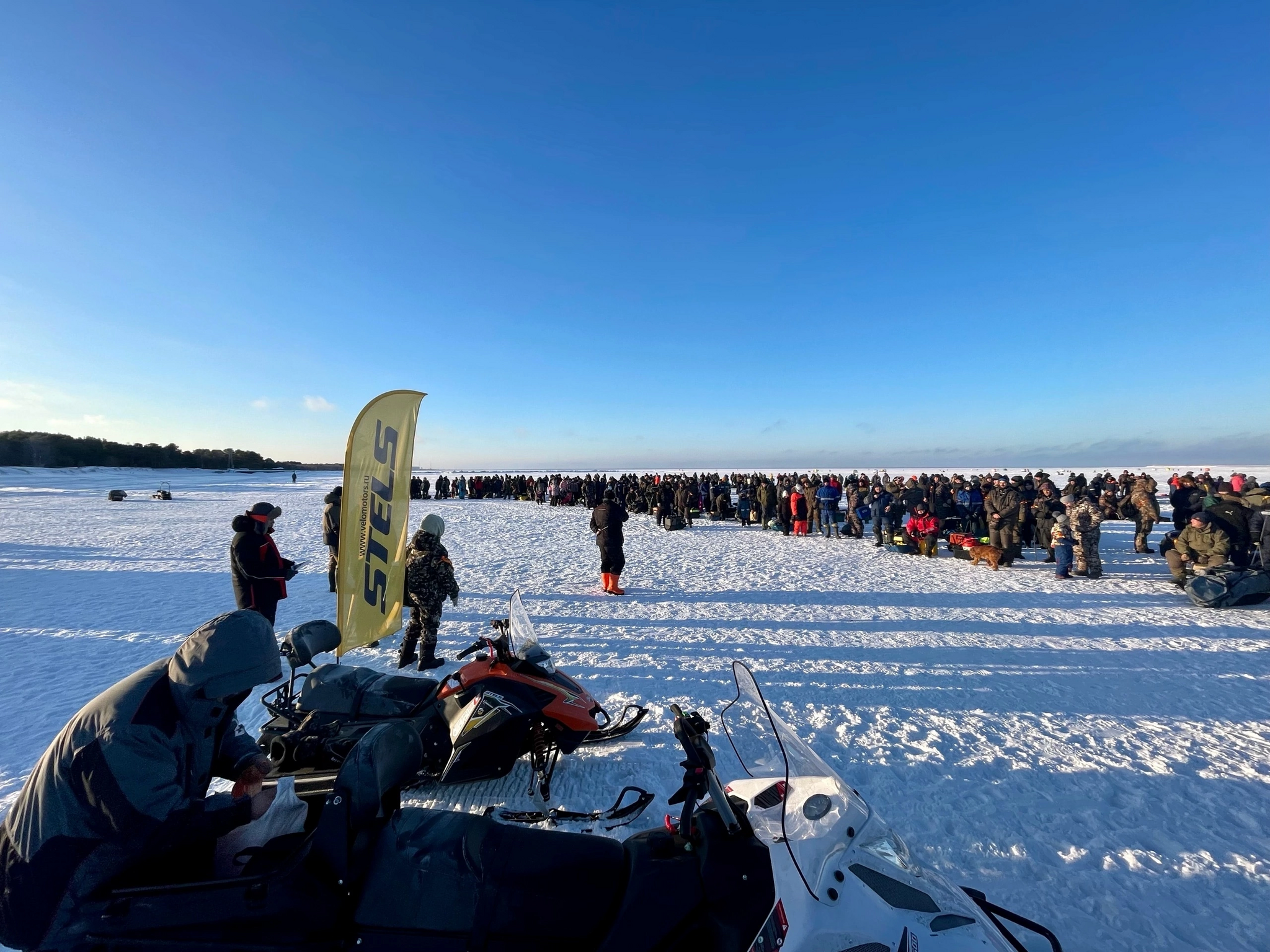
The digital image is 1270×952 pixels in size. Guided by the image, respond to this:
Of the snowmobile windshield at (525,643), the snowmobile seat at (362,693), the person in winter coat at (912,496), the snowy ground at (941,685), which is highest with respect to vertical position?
the person in winter coat at (912,496)

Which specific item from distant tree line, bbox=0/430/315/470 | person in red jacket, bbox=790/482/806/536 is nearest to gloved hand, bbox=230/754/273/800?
person in red jacket, bbox=790/482/806/536

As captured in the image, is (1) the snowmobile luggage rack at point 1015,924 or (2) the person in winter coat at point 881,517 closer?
(1) the snowmobile luggage rack at point 1015,924

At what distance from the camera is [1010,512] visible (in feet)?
36.9

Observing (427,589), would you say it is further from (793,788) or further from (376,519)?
(793,788)

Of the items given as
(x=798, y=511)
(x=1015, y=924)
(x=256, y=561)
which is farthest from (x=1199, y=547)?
(x=256, y=561)

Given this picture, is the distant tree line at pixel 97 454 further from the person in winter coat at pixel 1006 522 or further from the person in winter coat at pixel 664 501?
the person in winter coat at pixel 1006 522

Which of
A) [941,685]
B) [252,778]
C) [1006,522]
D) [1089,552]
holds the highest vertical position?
[1006,522]

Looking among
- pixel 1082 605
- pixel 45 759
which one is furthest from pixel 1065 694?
pixel 45 759

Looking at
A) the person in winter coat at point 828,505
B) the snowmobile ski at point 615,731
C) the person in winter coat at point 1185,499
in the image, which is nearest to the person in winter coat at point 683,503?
the person in winter coat at point 828,505

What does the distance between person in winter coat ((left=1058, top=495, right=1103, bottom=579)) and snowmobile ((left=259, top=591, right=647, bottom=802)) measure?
10473mm

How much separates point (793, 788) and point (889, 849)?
1.13 ft

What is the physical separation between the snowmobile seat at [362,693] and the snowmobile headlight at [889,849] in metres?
2.91

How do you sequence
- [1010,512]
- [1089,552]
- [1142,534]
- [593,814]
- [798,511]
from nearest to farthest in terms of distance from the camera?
1. [593,814]
2. [1089,552]
3. [1010,512]
4. [1142,534]
5. [798,511]

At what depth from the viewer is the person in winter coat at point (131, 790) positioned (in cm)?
175
